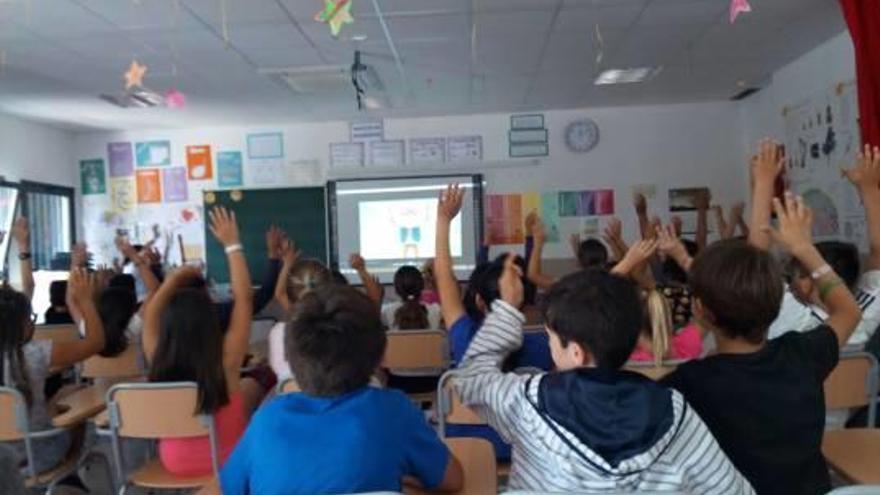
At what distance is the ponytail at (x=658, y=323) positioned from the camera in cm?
221

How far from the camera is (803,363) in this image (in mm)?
1409

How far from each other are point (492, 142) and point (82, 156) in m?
4.28

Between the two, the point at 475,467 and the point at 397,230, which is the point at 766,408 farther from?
the point at 397,230

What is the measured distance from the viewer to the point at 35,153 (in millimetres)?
6750

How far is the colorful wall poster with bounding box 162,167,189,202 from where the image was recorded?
289 inches

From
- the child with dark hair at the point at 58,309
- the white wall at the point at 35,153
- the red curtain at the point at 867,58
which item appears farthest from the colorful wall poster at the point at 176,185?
the red curtain at the point at 867,58

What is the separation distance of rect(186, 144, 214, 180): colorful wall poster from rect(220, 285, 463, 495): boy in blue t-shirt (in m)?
6.32

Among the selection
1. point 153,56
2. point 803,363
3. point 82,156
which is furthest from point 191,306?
point 82,156

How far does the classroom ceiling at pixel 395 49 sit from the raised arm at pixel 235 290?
1.78m

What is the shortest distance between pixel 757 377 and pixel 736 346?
3.6 inches

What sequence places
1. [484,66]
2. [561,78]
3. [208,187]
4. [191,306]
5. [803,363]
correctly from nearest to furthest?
1. [803,363]
2. [191,306]
3. [484,66]
4. [561,78]
5. [208,187]

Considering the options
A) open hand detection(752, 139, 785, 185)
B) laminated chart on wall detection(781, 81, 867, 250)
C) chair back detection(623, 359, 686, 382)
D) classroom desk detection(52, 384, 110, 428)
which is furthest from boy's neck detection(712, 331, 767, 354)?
laminated chart on wall detection(781, 81, 867, 250)

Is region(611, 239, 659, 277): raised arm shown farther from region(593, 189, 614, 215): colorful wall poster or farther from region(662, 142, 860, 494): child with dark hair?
region(593, 189, 614, 215): colorful wall poster

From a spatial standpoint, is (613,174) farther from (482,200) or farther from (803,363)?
(803,363)
